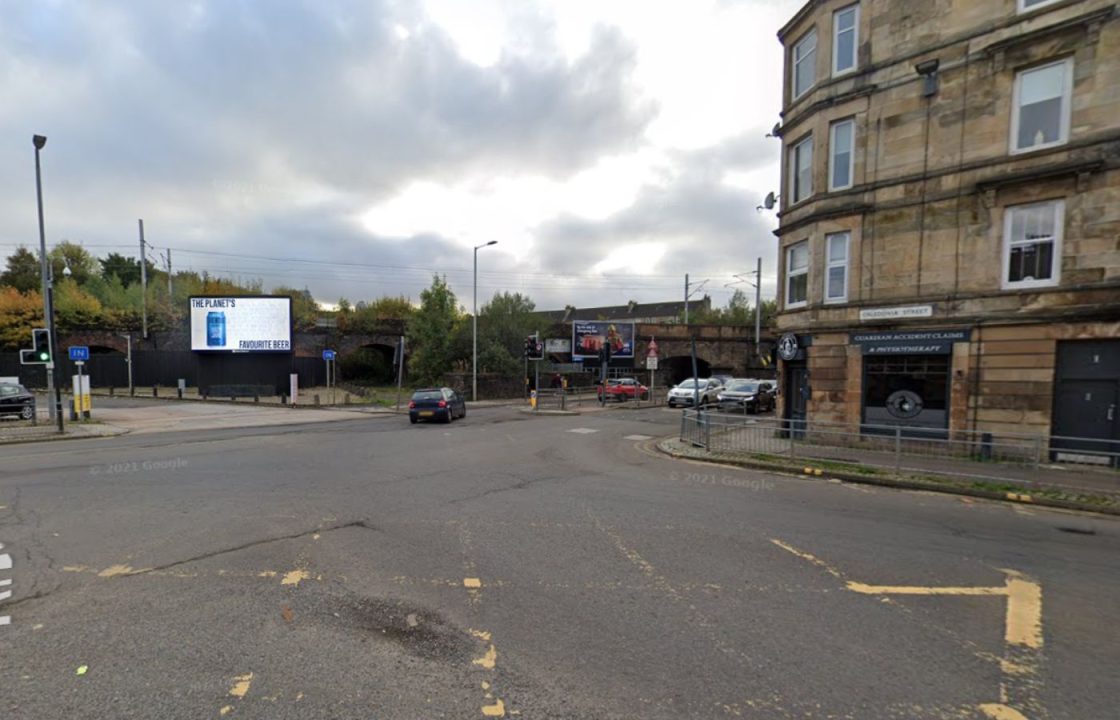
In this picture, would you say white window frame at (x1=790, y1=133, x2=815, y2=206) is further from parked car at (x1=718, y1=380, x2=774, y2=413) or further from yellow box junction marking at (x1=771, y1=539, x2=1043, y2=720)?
yellow box junction marking at (x1=771, y1=539, x2=1043, y2=720)

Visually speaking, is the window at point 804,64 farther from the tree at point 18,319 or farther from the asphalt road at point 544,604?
the tree at point 18,319

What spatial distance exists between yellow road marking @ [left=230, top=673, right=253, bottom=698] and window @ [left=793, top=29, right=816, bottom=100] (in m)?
18.9

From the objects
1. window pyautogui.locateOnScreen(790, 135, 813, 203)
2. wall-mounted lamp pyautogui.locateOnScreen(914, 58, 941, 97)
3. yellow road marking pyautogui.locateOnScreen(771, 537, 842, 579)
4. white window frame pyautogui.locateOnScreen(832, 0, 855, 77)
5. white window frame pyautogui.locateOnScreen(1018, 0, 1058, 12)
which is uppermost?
white window frame pyautogui.locateOnScreen(832, 0, 855, 77)

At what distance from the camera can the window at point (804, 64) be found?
16.1 metres

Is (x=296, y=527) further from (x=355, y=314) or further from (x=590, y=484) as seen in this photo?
(x=355, y=314)

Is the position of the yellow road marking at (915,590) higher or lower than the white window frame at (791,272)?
lower

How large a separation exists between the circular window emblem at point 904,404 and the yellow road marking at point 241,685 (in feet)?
51.1

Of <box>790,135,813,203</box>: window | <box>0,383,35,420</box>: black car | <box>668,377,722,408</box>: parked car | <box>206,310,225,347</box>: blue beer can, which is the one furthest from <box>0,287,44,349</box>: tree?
<box>790,135,813,203</box>: window

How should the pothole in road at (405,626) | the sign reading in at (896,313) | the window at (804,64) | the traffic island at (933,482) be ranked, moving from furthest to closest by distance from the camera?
the window at (804,64), the sign reading in at (896,313), the traffic island at (933,482), the pothole in road at (405,626)

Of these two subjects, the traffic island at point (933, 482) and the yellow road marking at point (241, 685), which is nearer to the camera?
the yellow road marking at point (241, 685)

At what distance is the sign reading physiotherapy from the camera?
1330cm

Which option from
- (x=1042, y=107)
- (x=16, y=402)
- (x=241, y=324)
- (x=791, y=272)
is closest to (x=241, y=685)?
(x=791, y=272)

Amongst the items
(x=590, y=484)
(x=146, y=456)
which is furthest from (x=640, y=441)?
(x=146, y=456)

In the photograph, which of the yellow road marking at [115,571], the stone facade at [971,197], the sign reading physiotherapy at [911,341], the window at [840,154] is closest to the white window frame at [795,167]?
the stone facade at [971,197]
